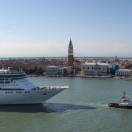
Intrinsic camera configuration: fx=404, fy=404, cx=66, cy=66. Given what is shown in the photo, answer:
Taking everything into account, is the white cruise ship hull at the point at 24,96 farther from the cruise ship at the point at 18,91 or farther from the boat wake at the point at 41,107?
the boat wake at the point at 41,107

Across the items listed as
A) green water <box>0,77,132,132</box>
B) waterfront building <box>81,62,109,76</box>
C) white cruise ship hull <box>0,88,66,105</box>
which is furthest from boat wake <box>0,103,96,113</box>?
waterfront building <box>81,62,109,76</box>

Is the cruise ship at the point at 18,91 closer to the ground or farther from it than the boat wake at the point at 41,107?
farther from it

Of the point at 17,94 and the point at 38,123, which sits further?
the point at 17,94

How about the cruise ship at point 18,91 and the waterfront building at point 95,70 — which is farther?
the waterfront building at point 95,70

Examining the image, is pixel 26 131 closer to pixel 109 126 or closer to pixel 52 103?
pixel 109 126

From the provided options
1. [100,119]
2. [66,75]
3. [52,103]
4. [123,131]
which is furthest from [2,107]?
[66,75]

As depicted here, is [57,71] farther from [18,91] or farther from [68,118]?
[68,118]

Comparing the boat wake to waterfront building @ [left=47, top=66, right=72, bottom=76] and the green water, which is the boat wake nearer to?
the green water

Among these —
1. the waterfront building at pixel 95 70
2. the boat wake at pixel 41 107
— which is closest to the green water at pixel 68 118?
the boat wake at pixel 41 107
